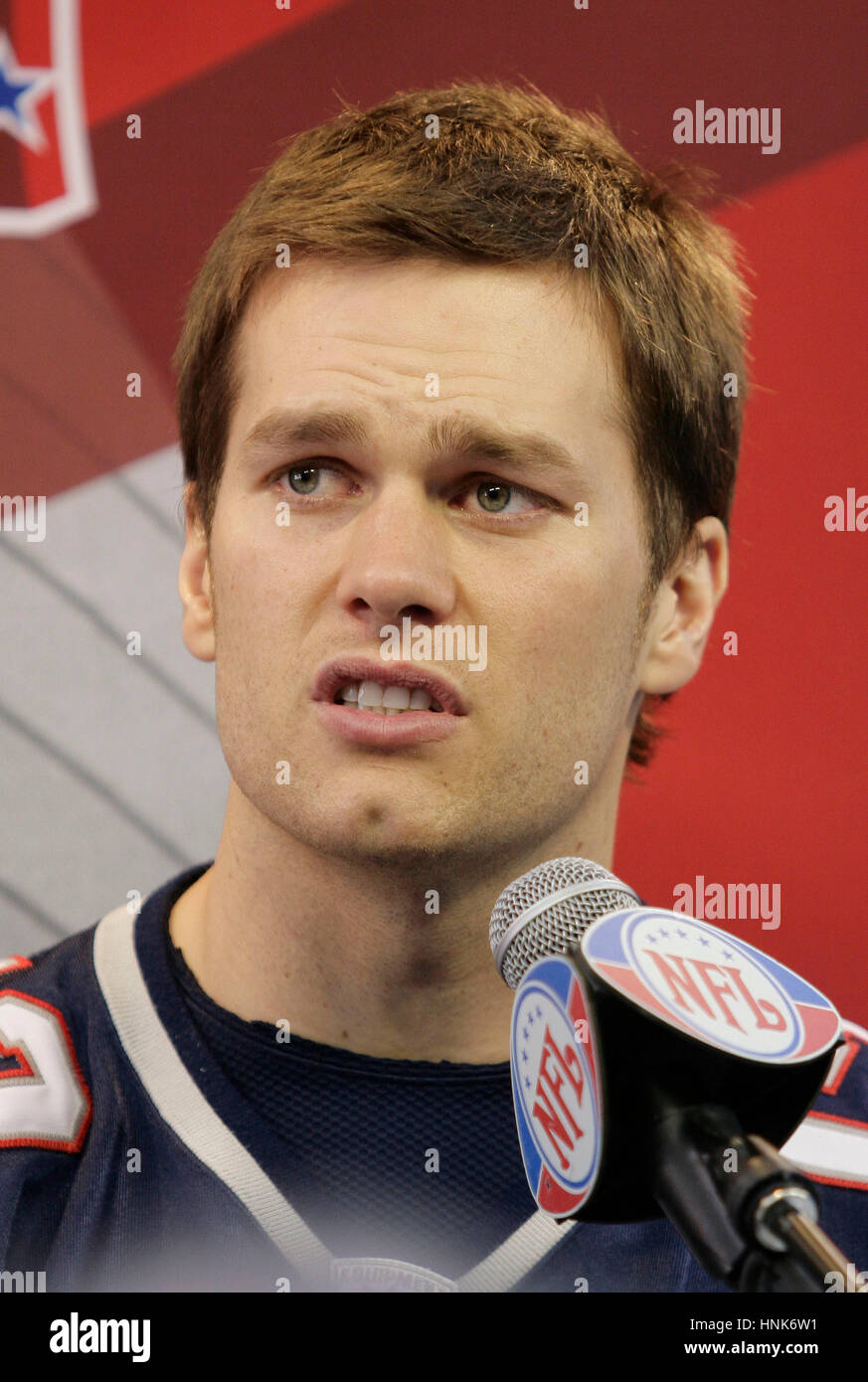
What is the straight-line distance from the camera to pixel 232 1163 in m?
1.21

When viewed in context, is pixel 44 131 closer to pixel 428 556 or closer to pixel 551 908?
pixel 428 556

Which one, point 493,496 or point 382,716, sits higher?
point 493,496

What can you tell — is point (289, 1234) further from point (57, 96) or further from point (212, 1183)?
point (57, 96)

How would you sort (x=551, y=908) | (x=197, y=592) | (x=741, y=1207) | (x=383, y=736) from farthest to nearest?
(x=197, y=592) < (x=383, y=736) < (x=551, y=908) < (x=741, y=1207)

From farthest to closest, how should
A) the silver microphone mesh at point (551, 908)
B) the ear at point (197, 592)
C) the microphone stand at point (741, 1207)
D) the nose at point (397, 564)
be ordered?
1. the ear at point (197, 592)
2. the nose at point (397, 564)
3. the silver microphone mesh at point (551, 908)
4. the microphone stand at point (741, 1207)

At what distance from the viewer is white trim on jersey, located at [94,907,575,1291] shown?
46.5 inches

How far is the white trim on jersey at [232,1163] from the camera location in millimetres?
1181

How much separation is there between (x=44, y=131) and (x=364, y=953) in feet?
3.57
